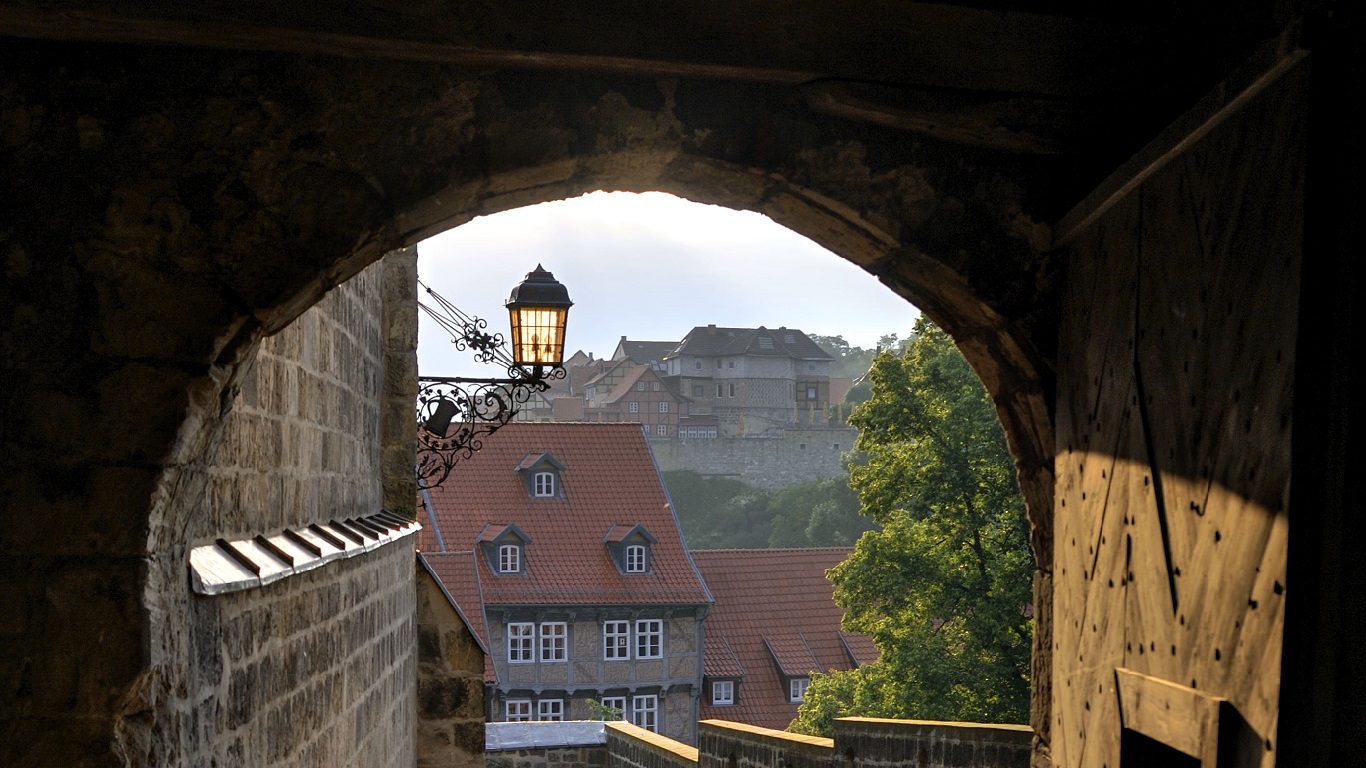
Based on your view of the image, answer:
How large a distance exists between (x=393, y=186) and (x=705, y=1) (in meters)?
0.78

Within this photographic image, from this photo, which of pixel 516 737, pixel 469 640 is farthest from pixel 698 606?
pixel 469 640

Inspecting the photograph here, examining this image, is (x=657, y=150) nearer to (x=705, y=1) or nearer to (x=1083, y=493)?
(x=705, y=1)

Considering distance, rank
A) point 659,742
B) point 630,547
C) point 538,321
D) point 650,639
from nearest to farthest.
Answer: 1. point 538,321
2. point 659,742
3. point 630,547
4. point 650,639

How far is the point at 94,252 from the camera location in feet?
8.70

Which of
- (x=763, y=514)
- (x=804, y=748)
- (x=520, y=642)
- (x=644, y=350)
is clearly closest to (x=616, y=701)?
(x=520, y=642)

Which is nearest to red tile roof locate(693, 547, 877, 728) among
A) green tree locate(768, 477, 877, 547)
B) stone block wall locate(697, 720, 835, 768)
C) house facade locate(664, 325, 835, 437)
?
stone block wall locate(697, 720, 835, 768)

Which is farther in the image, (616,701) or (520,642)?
(616,701)

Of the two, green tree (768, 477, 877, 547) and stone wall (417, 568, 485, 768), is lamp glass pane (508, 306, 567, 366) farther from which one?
green tree (768, 477, 877, 547)

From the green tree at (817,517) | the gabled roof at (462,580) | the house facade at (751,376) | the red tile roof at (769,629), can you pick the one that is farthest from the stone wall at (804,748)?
the house facade at (751,376)

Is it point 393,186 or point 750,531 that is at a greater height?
point 393,186

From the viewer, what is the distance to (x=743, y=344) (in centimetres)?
7969

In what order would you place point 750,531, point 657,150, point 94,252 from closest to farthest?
point 94,252, point 657,150, point 750,531

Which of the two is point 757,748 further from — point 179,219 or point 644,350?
point 644,350

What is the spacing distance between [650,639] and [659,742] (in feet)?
52.9
